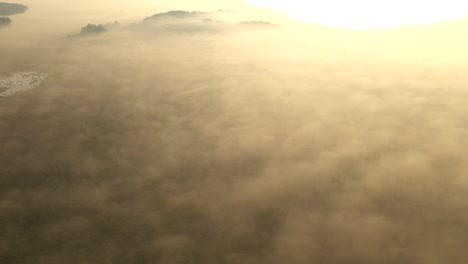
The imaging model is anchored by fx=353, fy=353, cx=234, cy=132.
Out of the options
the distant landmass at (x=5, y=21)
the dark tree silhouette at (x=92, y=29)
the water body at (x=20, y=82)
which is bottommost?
the water body at (x=20, y=82)

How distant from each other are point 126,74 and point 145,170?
8.12m

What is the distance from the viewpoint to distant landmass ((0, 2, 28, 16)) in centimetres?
2870

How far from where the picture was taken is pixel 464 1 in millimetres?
28953

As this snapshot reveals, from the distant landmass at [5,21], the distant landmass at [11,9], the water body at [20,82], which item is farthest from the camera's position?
the distant landmass at [11,9]

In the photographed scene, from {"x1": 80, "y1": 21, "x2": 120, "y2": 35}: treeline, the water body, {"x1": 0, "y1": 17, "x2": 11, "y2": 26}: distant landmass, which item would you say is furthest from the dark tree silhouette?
the water body

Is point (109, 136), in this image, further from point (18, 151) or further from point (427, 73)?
point (427, 73)

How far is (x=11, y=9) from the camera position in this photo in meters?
29.4

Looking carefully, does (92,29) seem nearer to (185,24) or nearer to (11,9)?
(185,24)

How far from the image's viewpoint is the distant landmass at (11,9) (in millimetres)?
28700

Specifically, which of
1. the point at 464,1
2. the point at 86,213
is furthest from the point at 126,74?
the point at 464,1

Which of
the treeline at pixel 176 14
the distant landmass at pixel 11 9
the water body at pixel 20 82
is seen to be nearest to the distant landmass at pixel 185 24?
the treeline at pixel 176 14

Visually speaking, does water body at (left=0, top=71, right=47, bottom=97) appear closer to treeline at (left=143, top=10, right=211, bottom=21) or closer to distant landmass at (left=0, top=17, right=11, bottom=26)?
treeline at (left=143, top=10, right=211, bottom=21)

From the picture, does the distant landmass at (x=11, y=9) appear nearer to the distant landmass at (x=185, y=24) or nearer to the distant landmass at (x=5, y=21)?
the distant landmass at (x=5, y=21)

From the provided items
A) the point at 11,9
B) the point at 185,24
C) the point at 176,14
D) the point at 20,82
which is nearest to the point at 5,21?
the point at 11,9
